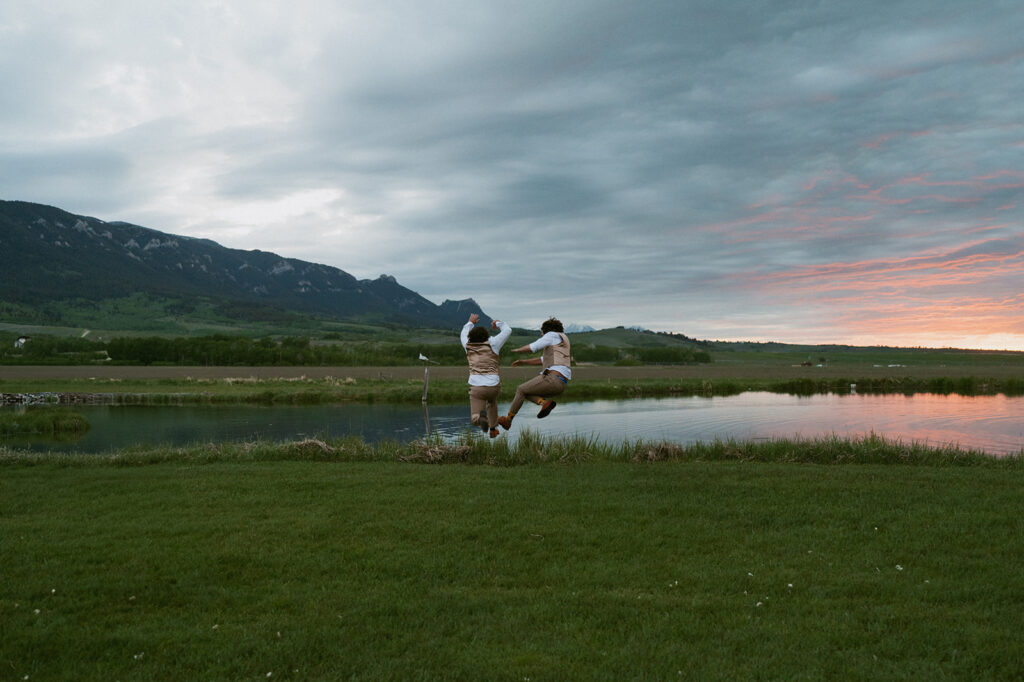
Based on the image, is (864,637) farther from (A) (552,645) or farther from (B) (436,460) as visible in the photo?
(B) (436,460)

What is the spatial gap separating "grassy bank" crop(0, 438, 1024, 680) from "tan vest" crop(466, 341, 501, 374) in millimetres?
2058

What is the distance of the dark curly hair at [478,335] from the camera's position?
10141mm

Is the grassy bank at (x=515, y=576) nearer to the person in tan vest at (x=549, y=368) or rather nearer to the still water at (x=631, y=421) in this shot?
the person in tan vest at (x=549, y=368)

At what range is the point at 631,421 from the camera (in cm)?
3400

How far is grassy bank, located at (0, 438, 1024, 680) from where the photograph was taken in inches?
205

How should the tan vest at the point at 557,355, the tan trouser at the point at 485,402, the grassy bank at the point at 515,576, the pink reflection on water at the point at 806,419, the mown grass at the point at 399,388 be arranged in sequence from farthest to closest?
1. the mown grass at the point at 399,388
2. the pink reflection on water at the point at 806,419
3. the tan trouser at the point at 485,402
4. the tan vest at the point at 557,355
5. the grassy bank at the point at 515,576

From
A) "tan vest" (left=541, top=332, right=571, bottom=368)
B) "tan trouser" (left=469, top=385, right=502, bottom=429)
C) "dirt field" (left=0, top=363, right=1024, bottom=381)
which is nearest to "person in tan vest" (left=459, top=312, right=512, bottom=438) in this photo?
"tan trouser" (left=469, top=385, right=502, bottom=429)

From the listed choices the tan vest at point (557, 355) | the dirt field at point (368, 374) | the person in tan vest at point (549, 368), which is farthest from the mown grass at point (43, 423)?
the dirt field at point (368, 374)

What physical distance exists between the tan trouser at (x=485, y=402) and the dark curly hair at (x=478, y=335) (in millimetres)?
744

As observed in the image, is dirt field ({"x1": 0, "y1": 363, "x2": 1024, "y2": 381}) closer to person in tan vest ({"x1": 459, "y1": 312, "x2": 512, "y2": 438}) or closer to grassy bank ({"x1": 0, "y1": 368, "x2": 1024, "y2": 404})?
grassy bank ({"x1": 0, "y1": 368, "x2": 1024, "y2": 404})

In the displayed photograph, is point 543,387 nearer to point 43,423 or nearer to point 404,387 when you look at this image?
point 43,423

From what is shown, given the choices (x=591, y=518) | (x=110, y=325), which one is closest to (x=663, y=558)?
(x=591, y=518)

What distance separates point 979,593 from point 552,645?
4.35m

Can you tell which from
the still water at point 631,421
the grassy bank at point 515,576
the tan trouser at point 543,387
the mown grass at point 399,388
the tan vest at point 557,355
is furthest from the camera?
the mown grass at point 399,388
